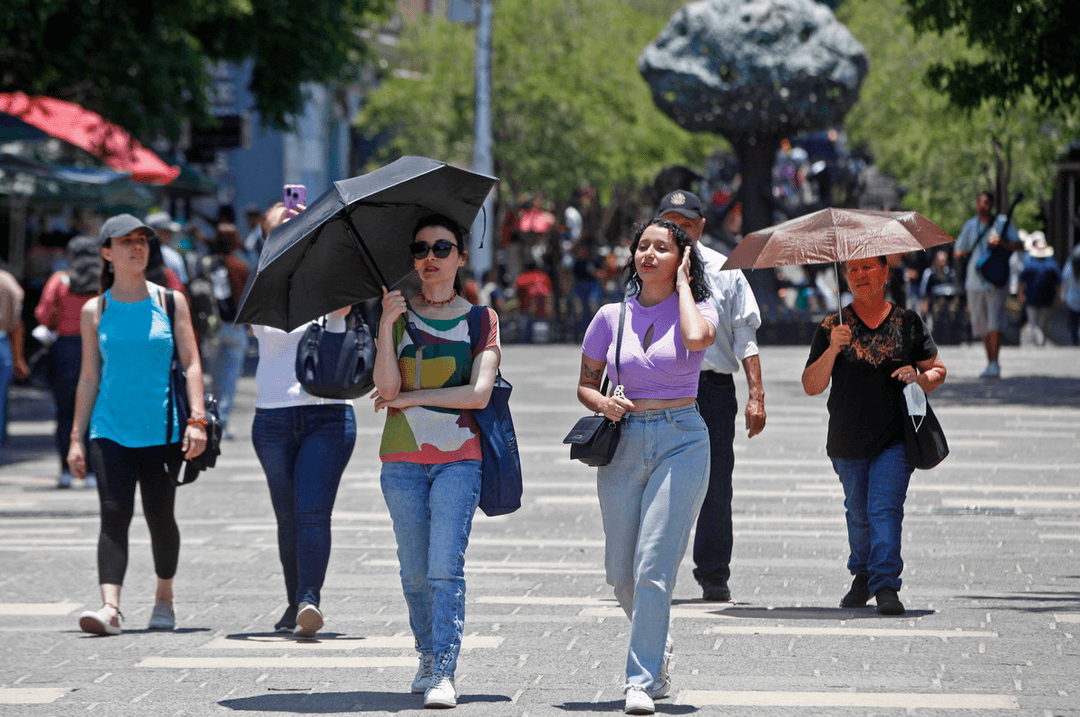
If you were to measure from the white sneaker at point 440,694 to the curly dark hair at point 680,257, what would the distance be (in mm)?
1520

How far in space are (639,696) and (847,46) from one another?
→ 71.9ft

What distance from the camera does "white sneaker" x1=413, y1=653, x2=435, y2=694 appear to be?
20.4ft

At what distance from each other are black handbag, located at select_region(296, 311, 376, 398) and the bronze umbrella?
1703 mm

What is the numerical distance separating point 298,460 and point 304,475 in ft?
0.27

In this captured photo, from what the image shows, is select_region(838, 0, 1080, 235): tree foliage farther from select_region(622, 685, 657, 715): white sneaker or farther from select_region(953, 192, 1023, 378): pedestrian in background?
select_region(622, 685, 657, 715): white sneaker

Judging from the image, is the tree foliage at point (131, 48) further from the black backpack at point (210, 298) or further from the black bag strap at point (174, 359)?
the black bag strap at point (174, 359)

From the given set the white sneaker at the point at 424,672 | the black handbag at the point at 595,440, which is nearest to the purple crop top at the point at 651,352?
the black handbag at the point at 595,440

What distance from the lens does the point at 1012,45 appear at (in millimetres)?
18078

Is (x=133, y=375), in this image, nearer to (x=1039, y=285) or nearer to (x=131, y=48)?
(x=131, y=48)

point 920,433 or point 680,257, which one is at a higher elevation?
point 680,257

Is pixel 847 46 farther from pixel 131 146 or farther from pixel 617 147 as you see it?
pixel 617 147

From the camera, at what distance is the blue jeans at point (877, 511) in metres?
7.80

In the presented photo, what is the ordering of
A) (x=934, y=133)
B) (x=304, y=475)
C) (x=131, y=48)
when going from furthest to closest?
(x=934, y=133), (x=131, y=48), (x=304, y=475)

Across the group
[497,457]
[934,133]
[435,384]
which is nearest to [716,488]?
[497,457]
